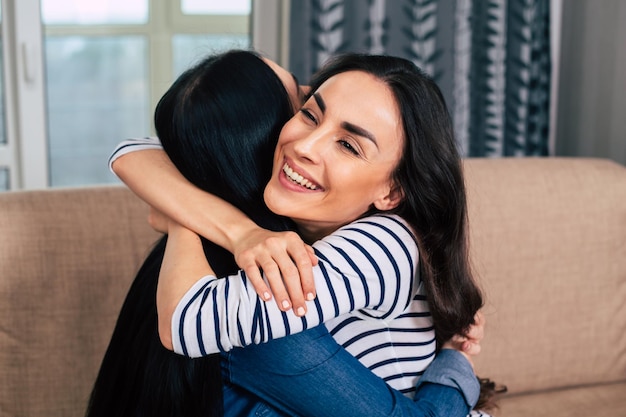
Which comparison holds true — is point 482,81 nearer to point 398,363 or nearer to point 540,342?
point 540,342

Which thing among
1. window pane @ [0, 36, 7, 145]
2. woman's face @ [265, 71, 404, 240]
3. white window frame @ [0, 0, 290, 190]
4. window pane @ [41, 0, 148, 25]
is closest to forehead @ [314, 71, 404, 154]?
woman's face @ [265, 71, 404, 240]

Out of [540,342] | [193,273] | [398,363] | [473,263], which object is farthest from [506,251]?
[193,273]

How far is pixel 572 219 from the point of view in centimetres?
196

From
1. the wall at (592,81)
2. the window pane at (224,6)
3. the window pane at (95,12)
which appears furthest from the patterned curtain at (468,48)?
the window pane at (95,12)

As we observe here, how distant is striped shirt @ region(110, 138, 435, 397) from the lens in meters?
0.98

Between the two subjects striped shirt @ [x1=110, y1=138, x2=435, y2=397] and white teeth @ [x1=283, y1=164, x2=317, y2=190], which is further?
white teeth @ [x1=283, y1=164, x2=317, y2=190]

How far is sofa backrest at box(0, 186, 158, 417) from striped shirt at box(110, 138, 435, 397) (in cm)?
64

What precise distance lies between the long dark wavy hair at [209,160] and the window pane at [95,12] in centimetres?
191

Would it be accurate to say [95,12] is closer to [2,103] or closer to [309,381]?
[2,103]

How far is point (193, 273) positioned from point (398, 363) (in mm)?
360

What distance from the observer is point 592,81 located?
266cm

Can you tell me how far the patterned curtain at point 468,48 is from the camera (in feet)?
8.20

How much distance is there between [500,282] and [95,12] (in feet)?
Answer: 6.39

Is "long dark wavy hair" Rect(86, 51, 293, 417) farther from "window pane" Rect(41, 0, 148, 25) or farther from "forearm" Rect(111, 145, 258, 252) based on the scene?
"window pane" Rect(41, 0, 148, 25)
